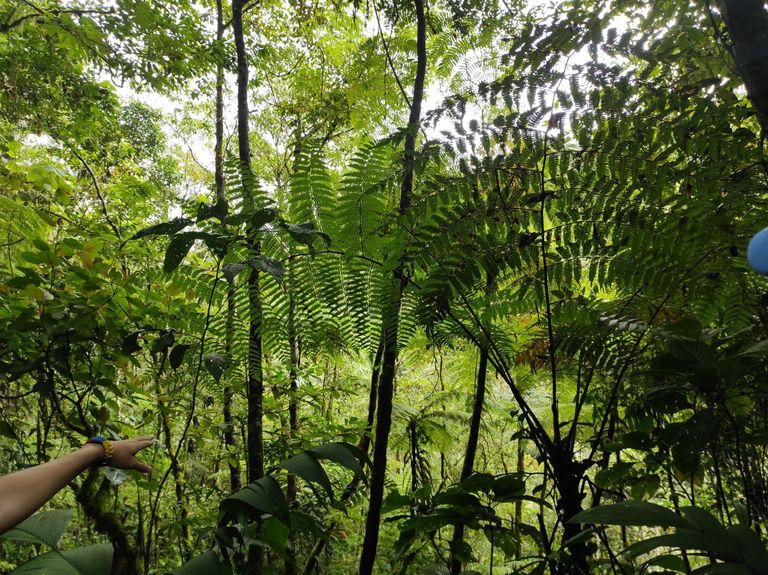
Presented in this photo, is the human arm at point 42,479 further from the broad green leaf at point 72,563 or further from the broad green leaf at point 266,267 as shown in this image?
the broad green leaf at point 266,267

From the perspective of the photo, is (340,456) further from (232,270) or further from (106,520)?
(106,520)

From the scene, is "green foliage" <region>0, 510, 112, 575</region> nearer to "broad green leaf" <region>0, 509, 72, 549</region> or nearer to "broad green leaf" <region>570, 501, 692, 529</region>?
"broad green leaf" <region>0, 509, 72, 549</region>

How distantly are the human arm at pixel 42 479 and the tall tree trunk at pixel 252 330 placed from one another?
447 mm

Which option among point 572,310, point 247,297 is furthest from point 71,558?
point 572,310

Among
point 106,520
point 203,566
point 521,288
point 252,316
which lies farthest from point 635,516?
point 106,520

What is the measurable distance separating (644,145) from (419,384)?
4614 millimetres

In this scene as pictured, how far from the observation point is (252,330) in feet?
5.17

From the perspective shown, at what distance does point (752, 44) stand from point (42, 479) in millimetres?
1627

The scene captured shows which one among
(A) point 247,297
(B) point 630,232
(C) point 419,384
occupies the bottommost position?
(C) point 419,384

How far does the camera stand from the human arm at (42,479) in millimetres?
913

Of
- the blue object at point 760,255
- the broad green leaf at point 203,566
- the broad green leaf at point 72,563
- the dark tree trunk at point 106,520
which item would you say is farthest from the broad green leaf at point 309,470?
the dark tree trunk at point 106,520

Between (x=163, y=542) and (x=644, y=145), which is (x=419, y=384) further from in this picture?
(x=644, y=145)

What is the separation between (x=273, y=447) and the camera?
8.13 feet

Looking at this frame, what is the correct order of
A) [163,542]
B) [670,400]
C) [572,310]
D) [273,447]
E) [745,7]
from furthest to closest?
[163,542] < [273,447] < [572,310] < [670,400] < [745,7]
